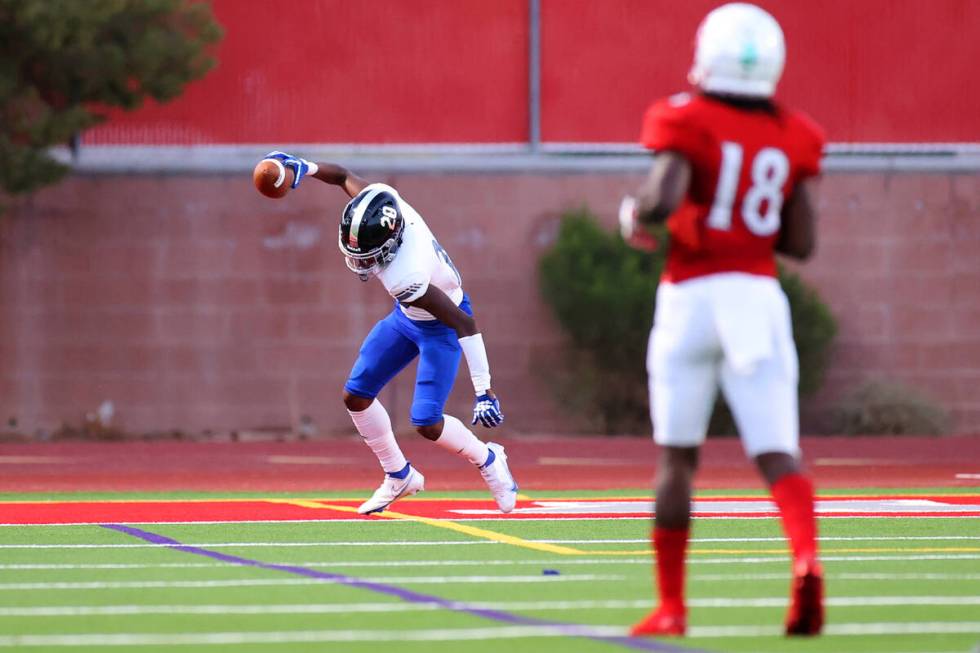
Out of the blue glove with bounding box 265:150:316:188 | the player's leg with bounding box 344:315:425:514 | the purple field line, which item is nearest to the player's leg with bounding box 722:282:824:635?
the purple field line

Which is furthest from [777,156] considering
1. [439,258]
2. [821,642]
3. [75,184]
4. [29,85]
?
[75,184]

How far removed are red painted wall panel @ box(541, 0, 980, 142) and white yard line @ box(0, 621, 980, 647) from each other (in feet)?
52.6

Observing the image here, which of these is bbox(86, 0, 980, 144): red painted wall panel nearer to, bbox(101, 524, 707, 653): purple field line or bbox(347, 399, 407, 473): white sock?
bbox(347, 399, 407, 473): white sock

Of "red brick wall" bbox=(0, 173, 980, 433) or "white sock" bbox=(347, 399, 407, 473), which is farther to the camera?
"red brick wall" bbox=(0, 173, 980, 433)

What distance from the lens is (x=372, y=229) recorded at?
1152 cm

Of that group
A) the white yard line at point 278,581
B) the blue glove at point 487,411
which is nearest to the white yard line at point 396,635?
the white yard line at point 278,581

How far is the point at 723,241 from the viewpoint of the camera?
6.71 metres

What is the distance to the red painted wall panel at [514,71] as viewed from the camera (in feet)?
72.2

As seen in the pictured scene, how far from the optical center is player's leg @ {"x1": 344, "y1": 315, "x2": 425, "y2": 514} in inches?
473

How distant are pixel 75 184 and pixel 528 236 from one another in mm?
5240

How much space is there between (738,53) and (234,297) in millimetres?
15612

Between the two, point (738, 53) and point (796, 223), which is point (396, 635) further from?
point (738, 53)

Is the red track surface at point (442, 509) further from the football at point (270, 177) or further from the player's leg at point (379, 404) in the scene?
the football at point (270, 177)

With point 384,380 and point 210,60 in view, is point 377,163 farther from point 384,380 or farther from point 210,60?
point 384,380
